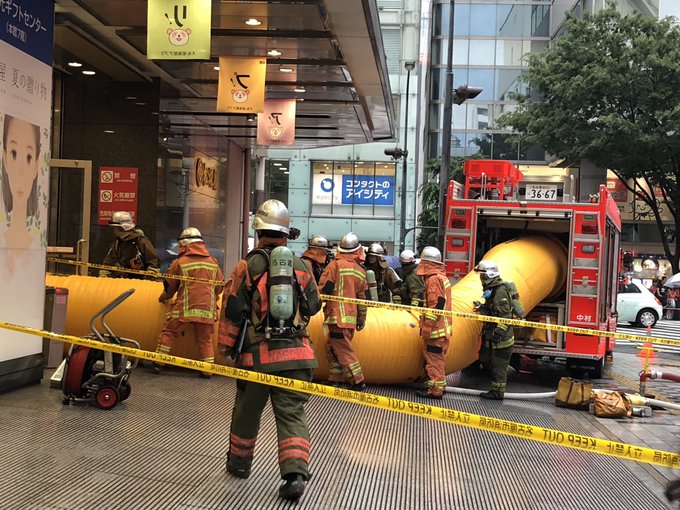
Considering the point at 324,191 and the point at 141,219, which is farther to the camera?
the point at 324,191

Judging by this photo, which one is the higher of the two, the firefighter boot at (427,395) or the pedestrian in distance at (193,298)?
the pedestrian in distance at (193,298)

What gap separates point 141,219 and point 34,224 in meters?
5.30

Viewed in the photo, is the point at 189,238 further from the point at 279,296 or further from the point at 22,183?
the point at 279,296

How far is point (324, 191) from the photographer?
44406mm


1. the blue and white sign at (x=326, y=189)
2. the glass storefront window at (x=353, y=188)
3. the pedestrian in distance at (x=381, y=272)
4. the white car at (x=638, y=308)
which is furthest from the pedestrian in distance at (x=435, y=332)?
the blue and white sign at (x=326, y=189)

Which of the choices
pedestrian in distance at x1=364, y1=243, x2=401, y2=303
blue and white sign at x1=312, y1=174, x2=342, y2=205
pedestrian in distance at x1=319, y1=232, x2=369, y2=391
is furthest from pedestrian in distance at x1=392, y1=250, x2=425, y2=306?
blue and white sign at x1=312, y1=174, x2=342, y2=205

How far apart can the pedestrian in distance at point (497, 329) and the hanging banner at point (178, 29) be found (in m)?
4.18

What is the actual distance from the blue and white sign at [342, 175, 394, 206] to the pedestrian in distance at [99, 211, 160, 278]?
3328 cm

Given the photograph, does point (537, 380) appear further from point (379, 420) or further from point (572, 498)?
point (572, 498)

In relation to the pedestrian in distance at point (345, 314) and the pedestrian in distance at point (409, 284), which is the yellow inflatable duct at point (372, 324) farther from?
the pedestrian in distance at point (409, 284)

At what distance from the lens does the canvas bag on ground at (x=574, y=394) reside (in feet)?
29.0

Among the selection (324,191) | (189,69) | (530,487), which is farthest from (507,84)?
(530,487)

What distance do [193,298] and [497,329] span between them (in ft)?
11.7

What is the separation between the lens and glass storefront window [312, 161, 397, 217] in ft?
141
